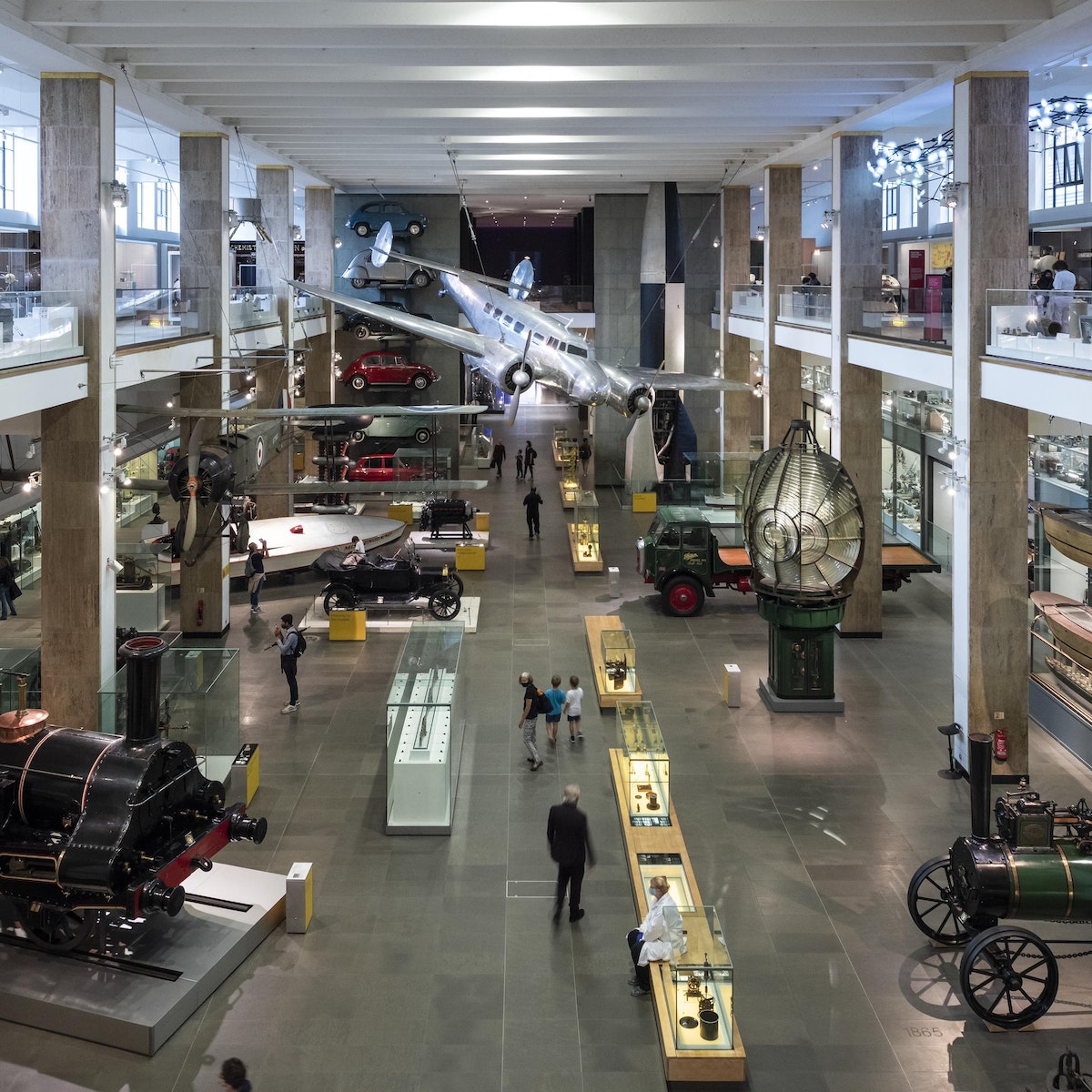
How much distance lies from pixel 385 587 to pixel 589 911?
11.7m

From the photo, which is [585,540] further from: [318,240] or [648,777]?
[318,240]

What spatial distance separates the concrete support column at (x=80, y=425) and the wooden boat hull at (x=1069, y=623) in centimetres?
1248

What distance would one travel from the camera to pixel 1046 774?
589 inches

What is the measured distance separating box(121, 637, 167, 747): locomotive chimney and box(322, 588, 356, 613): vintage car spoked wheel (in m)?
11.8

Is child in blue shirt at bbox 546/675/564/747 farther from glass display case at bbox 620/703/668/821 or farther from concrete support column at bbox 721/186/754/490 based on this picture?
concrete support column at bbox 721/186/754/490

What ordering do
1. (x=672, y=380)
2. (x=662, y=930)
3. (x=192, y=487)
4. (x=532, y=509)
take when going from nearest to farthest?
(x=662, y=930), (x=192, y=487), (x=672, y=380), (x=532, y=509)

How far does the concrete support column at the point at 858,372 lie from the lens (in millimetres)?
20531

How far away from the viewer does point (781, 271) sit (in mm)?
27344

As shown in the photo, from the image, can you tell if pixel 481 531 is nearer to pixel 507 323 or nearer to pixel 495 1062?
pixel 507 323

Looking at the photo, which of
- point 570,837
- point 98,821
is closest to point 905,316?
point 570,837

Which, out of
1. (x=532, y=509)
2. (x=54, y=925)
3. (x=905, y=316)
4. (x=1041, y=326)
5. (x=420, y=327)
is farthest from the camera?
(x=532, y=509)

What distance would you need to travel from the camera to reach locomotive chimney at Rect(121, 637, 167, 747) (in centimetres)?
973

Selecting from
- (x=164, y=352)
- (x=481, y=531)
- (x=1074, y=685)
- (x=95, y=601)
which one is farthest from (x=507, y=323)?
(x=1074, y=685)

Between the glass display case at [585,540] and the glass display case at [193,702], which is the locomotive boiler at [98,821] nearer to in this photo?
the glass display case at [193,702]
